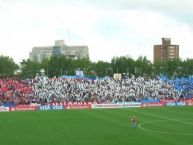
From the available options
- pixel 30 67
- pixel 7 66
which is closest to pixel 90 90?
pixel 30 67

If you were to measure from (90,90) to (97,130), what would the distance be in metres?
35.6

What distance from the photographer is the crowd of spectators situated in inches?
2815

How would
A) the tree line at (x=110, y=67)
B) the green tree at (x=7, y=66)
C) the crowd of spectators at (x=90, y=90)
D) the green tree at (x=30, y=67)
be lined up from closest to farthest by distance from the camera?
the crowd of spectators at (x=90, y=90)
the tree line at (x=110, y=67)
the green tree at (x=30, y=67)
the green tree at (x=7, y=66)

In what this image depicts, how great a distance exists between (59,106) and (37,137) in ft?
106

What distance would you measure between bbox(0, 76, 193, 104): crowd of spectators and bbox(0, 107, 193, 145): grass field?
18.1 metres

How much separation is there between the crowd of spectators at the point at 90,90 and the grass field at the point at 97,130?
1811 centimetres

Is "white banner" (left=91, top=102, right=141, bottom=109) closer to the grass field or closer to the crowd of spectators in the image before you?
the crowd of spectators

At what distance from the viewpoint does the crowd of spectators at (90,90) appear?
235ft

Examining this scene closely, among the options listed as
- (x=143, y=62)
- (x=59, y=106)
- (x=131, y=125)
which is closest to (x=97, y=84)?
(x=59, y=106)

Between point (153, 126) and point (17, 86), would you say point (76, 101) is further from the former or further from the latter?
point (153, 126)

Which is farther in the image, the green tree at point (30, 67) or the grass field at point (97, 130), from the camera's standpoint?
the green tree at point (30, 67)

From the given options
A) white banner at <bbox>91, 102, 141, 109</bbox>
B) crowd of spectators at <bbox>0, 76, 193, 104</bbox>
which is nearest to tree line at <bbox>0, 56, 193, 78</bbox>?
crowd of spectators at <bbox>0, 76, 193, 104</bbox>

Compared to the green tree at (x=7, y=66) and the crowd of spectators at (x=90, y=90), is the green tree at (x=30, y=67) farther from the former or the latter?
the crowd of spectators at (x=90, y=90)

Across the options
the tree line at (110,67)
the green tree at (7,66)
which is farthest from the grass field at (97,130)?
the green tree at (7,66)
